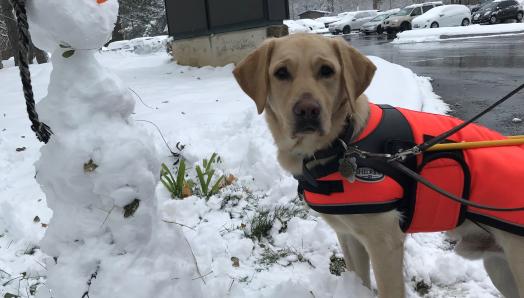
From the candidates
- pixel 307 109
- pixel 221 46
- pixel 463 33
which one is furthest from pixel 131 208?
pixel 463 33

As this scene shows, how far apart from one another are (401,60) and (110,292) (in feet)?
43.9

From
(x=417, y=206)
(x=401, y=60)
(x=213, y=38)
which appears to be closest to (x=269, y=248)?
(x=417, y=206)

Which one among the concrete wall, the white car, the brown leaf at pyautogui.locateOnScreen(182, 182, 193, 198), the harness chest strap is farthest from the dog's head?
the white car

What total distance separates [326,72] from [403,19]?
99.6ft

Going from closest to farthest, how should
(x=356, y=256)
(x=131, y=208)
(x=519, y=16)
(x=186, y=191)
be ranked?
(x=131, y=208)
(x=356, y=256)
(x=186, y=191)
(x=519, y=16)

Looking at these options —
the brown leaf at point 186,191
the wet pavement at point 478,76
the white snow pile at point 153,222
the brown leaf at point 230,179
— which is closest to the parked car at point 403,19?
the wet pavement at point 478,76

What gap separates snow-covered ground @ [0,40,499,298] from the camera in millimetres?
2746

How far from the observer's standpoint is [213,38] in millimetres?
11375

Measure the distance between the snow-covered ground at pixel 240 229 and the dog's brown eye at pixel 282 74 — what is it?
3.32 ft

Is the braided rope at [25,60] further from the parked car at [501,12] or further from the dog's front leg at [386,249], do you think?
the parked car at [501,12]

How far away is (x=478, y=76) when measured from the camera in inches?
373

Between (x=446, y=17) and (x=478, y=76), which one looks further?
(x=446, y=17)

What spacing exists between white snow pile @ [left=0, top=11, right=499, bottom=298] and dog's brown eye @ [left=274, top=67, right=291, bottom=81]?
788 millimetres

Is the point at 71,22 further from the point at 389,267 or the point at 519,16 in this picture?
the point at 519,16
